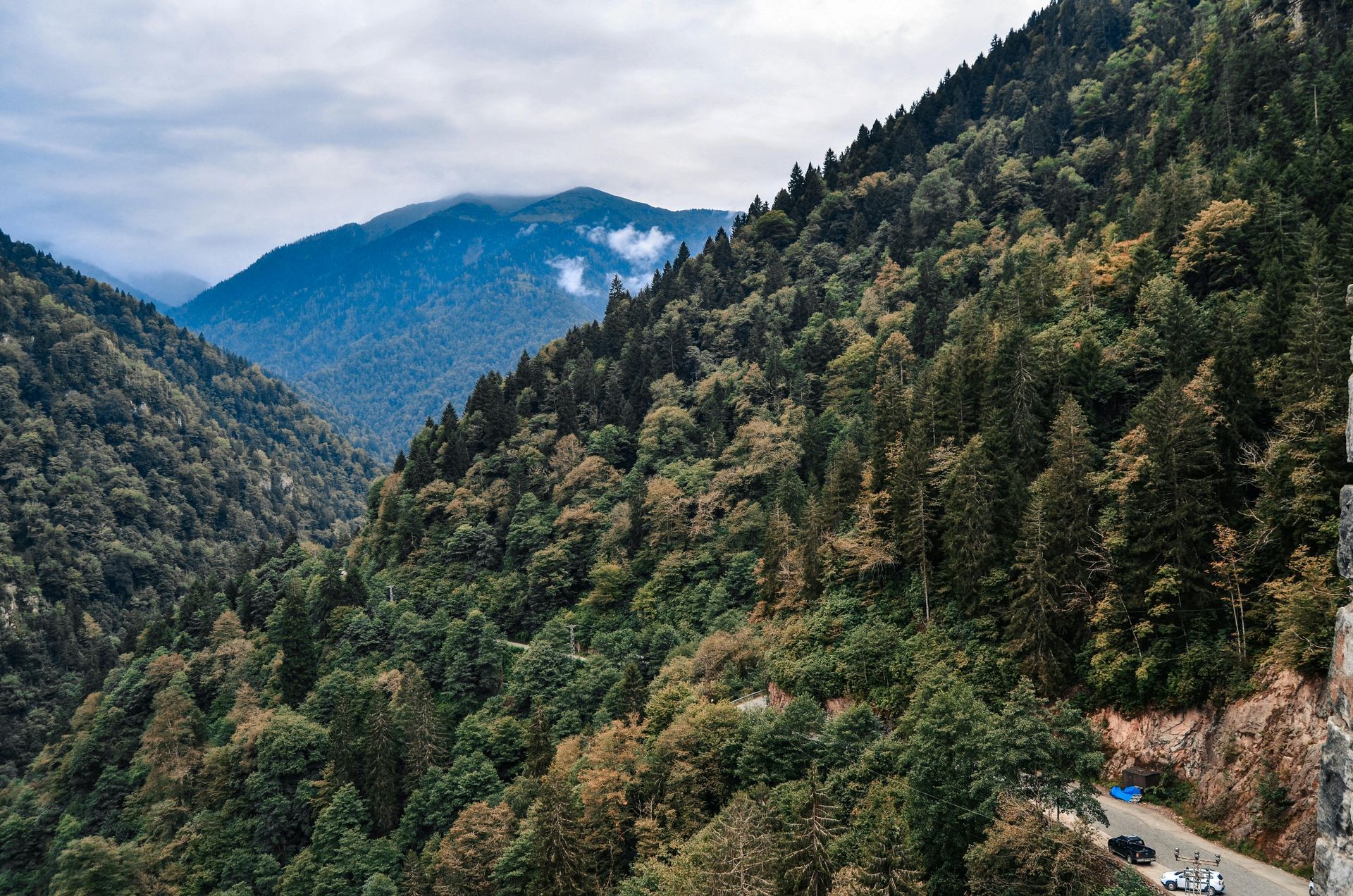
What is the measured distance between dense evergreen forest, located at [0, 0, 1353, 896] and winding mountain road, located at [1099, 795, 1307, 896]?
300cm

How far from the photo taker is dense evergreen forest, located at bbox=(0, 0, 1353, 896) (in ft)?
105

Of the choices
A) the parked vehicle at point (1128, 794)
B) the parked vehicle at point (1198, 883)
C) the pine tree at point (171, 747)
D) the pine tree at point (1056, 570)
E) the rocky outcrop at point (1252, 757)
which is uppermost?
the pine tree at point (1056, 570)

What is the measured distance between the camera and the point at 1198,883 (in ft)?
82.1

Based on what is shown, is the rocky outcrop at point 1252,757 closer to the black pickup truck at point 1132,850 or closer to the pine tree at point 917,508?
the black pickup truck at point 1132,850

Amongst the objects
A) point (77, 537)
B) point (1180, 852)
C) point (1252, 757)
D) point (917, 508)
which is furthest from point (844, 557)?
point (77, 537)

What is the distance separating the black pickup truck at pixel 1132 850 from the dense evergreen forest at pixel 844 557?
1630 millimetres

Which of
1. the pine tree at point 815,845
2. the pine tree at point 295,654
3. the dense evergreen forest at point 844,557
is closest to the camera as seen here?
the pine tree at point 815,845

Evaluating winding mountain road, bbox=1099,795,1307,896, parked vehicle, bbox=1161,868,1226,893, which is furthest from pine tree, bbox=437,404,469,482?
parked vehicle, bbox=1161,868,1226,893

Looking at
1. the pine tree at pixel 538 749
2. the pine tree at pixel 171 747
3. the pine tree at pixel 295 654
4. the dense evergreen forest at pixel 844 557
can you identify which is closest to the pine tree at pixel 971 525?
the dense evergreen forest at pixel 844 557

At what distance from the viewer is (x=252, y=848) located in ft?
217

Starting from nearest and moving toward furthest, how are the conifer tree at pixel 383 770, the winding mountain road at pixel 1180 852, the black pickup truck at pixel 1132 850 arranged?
the winding mountain road at pixel 1180 852 < the black pickup truck at pixel 1132 850 < the conifer tree at pixel 383 770

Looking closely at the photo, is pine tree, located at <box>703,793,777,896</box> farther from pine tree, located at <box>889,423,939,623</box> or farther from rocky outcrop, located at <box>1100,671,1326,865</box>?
pine tree, located at <box>889,423,939,623</box>

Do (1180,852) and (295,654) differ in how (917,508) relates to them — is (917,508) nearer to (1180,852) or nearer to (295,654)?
(1180,852)

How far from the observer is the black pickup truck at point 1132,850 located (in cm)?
2675
